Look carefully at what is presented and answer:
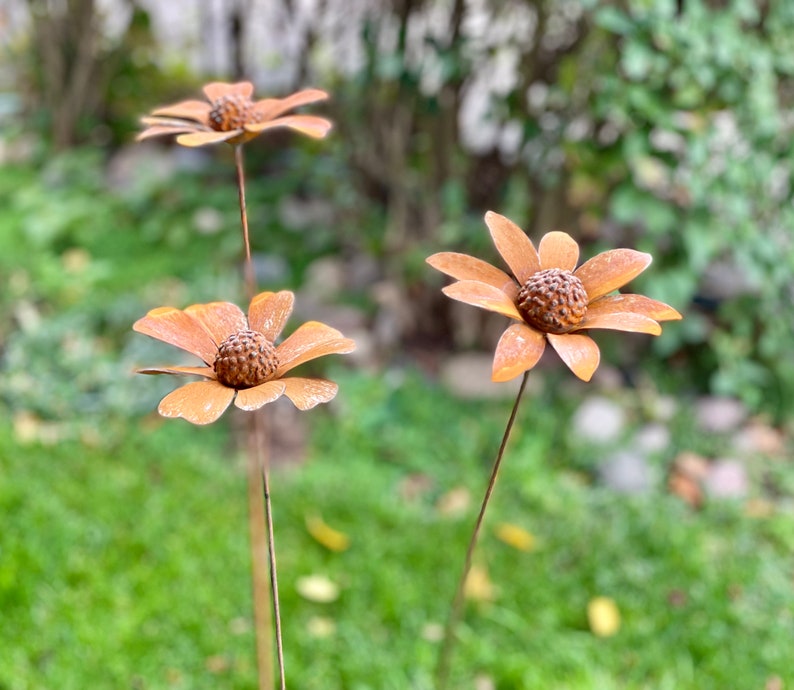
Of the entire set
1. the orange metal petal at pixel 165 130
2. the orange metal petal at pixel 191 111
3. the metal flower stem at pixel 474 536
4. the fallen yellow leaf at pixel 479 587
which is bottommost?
the fallen yellow leaf at pixel 479 587

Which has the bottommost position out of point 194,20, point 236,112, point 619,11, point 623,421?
point 623,421

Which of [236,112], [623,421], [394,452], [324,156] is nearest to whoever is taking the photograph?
[236,112]

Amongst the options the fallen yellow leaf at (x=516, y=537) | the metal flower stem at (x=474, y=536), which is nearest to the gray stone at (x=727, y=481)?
the fallen yellow leaf at (x=516, y=537)

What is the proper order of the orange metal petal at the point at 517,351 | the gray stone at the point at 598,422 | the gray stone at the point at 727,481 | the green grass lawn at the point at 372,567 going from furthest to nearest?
the gray stone at the point at 598,422, the gray stone at the point at 727,481, the green grass lawn at the point at 372,567, the orange metal petal at the point at 517,351

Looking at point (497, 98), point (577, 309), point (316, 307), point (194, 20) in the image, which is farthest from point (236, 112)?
point (194, 20)

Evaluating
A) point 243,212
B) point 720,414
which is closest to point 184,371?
point 243,212

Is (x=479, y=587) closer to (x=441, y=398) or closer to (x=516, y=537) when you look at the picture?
(x=516, y=537)

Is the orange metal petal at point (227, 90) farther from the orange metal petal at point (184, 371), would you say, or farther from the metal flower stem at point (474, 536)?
the metal flower stem at point (474, 536)

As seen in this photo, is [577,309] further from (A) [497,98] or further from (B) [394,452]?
(A) [497,98]

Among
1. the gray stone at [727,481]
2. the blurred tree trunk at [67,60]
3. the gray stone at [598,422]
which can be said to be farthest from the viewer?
the blurred tree trunk at [67,60]
